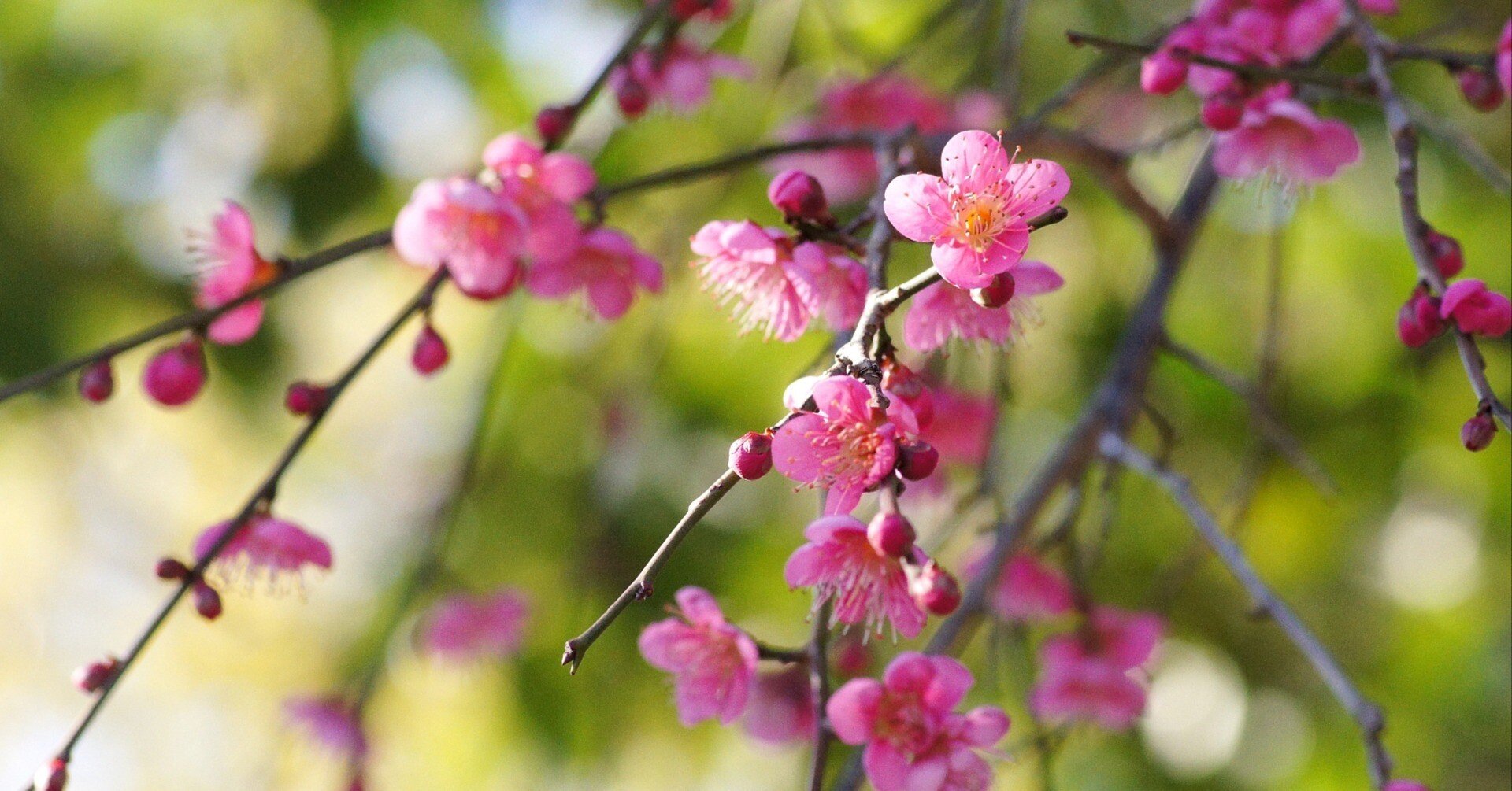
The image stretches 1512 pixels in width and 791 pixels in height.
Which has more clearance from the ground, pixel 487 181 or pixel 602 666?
pixel 487 181

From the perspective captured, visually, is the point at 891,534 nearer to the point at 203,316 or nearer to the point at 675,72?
the point at 203,316

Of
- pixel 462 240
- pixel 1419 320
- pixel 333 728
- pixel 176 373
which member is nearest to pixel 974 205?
pixel 1419 320

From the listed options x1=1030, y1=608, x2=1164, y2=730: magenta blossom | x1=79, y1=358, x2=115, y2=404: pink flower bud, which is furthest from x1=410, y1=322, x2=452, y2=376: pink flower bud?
x1=1030, y1=608, x2=1164, y2=730: magenta blossom

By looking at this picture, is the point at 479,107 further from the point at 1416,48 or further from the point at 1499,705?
the point at 1499,705

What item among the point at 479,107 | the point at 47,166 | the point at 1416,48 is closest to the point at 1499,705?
the point at 1416,48

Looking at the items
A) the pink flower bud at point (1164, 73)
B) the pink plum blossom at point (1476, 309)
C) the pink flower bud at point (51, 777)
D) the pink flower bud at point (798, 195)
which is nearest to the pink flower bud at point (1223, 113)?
the pink flower bud at point (1164, 73)

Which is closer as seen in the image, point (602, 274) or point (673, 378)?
point (602, 274)
